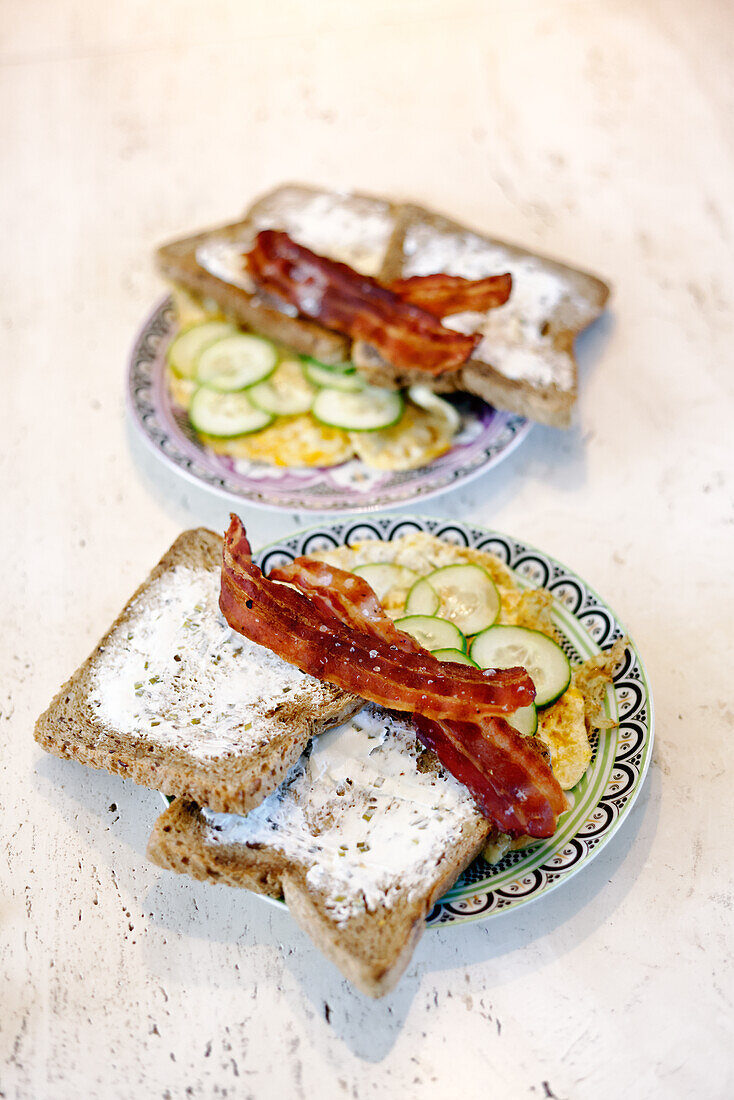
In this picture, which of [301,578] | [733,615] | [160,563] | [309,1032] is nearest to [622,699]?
[733,615]

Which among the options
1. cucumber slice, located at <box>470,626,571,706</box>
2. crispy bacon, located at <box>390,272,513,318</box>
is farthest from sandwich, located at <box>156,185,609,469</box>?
cucumber slice, located at <box>470,626,571,706</box>

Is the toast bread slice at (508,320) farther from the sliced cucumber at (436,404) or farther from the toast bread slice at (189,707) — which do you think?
the toast bread slice at (189,707)

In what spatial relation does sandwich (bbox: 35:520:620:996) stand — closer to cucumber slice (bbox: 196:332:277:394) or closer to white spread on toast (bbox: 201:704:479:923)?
white spread on toast (bbox: 201:704:479:923)

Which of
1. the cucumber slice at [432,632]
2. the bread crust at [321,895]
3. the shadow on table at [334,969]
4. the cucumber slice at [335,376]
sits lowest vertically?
the shadow on table at [334,969]

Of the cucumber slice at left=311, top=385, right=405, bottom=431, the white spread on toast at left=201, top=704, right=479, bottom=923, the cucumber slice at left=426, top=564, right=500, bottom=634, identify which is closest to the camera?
the white spread on toast at left=201, top=704, right=479, bottom=923

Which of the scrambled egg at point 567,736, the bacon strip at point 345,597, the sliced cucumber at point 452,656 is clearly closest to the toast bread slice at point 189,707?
the bacon strip at point 345,597
